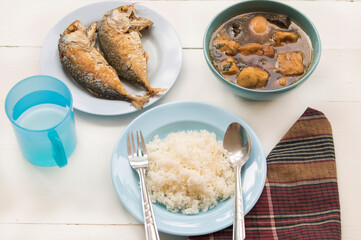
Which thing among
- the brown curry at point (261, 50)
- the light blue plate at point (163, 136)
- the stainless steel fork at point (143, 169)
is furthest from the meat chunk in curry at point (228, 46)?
the stainless steel fork at point (143, 169)

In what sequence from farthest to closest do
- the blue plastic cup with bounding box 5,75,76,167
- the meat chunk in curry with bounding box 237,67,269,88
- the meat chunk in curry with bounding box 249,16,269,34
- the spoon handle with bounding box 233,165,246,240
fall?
the meat chunk in curry with bounding box 249,16,269,34 → the meat chunk in curry with bounding box 237,67,269,88 → the blue plastic cup with bounding box 5,75,76,167 → the spoon handle with bounding box 233,165,246,240

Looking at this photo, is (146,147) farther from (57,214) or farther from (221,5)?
(221,5)

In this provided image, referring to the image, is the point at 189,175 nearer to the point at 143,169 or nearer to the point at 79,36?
the point at 143,169

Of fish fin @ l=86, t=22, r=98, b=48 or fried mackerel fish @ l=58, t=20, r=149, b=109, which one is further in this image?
fish fin @ l=86, t=22, r=98, b=48

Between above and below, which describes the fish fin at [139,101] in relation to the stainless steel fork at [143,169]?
above

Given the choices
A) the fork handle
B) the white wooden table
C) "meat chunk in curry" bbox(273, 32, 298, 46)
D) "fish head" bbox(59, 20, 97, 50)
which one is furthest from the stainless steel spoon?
"fish head" bbox(59, 20, 97, 50)

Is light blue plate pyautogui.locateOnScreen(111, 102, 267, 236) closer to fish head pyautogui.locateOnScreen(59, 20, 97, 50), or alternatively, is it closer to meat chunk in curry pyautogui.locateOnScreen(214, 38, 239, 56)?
meat chunk in curry pyautogui.locateOnScreen(214, 38, 239, 56)

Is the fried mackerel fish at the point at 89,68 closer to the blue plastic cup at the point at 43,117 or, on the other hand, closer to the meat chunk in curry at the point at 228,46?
the blue plastic cup at the point at 43,117
